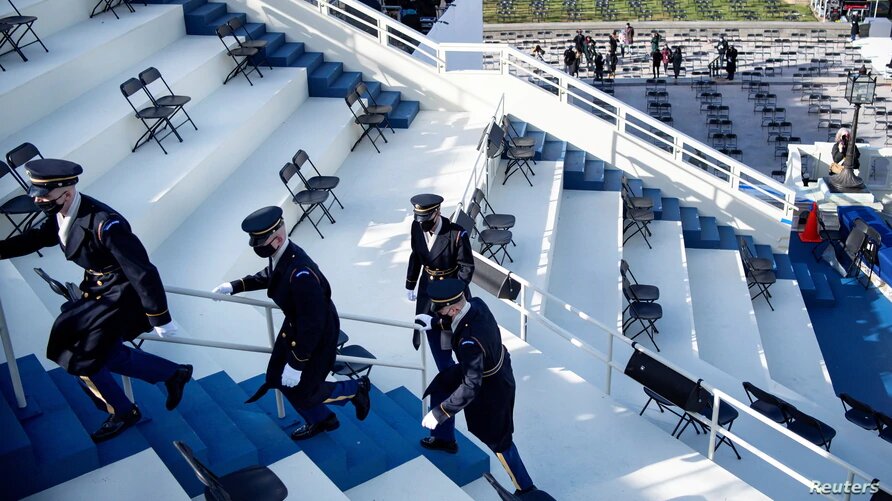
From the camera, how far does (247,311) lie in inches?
335

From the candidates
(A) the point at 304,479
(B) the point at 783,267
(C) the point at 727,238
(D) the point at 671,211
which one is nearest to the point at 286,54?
(D) the point at 671,211

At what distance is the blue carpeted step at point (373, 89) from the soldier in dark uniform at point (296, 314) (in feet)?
26.8

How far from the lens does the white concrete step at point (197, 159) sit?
9.48m

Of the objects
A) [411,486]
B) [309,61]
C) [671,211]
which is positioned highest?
[309,61]

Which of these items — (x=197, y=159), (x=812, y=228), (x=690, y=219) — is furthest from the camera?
(x=812, y=228)

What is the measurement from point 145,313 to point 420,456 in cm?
216

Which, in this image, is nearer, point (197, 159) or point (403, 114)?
point (197, 159)

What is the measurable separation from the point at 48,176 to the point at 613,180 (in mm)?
9946

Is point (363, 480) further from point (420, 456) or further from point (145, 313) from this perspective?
point (145, 313)

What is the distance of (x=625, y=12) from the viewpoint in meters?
42.5

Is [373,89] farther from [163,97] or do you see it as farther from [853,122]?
[853,122]

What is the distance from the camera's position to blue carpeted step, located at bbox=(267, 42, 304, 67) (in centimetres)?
1370

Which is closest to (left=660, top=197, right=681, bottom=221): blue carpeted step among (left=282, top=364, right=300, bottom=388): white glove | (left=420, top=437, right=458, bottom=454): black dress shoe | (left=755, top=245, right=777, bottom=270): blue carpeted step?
(left=755, top=245, right=777, bottom=270): blue carpeted step

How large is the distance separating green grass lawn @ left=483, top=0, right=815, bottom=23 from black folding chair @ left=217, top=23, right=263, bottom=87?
2937 cm
